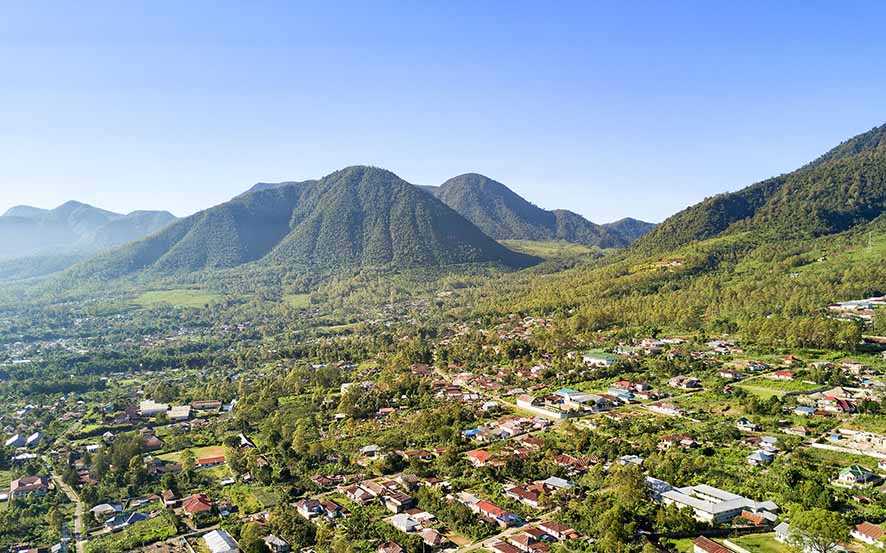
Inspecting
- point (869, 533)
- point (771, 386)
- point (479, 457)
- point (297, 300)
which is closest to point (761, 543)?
point (869, 533)

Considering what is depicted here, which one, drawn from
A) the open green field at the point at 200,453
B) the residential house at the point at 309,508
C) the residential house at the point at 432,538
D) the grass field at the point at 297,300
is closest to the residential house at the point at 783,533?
the residential house at the point at 432,538

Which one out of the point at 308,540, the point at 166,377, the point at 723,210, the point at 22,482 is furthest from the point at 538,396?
the point at 723,210

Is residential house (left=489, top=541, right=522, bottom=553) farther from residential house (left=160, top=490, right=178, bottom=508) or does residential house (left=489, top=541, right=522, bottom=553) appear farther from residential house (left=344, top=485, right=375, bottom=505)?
residential house (left=160, top=490, right=178, bottom=508)

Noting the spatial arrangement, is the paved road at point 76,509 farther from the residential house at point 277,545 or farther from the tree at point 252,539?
the residential house at point 277,545

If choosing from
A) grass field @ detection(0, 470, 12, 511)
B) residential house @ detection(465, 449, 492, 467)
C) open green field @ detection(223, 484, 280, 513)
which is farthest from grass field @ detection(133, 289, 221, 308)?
residential house @ detection(465, 449, 492, 467)

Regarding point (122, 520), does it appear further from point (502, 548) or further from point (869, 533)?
point (869, 533)

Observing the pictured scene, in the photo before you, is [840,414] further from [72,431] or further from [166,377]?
[166,377]
